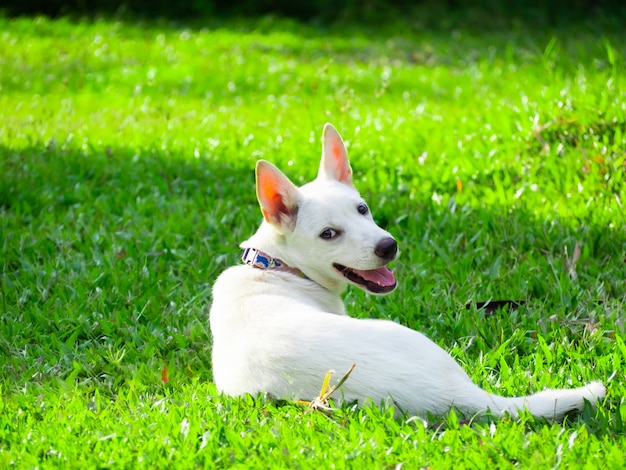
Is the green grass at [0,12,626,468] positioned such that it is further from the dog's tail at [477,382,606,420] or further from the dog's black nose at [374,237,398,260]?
the dog's black nose at [374,237,398,260]

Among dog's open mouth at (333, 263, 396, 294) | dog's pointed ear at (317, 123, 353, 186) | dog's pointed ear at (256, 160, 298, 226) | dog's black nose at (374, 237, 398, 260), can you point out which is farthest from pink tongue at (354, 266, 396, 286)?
dog's pointed ear at (317, 123, 353, 186)

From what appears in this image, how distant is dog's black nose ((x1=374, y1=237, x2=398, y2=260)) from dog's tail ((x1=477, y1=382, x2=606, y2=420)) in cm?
79

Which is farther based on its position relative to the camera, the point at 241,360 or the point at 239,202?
the point at 239,202

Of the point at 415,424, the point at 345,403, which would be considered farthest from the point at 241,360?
the point at 415,424

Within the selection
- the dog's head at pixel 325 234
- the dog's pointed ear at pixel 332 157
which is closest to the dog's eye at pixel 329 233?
the dog's head at pixel 325 234

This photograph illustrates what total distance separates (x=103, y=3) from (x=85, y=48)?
347 centimetres

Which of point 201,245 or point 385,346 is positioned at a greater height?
point 385,346

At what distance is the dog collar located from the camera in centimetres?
404

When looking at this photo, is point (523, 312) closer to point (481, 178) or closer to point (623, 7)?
point (481, 178)

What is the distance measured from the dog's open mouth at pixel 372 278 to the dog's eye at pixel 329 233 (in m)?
0.13

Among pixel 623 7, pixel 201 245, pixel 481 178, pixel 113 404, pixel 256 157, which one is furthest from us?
pixel 623 7

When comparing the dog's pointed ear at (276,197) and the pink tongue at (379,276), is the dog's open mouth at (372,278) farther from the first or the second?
the dog's pointed ear at (276,197)

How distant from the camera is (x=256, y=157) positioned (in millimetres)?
6906

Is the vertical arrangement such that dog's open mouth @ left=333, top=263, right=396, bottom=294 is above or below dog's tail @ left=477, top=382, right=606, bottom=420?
above
